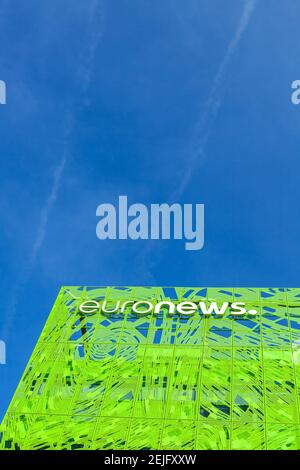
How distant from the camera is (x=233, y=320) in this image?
138 ft

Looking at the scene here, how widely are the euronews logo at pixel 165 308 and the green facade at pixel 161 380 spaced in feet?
1.13

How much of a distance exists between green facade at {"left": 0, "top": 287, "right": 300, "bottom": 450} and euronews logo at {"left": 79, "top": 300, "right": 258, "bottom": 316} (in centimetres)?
34

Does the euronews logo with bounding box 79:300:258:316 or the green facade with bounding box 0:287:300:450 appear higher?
the euronews logo with bounding box 79:300:258:316

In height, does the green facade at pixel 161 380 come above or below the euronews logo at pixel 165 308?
below

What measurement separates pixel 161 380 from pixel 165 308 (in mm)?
6919

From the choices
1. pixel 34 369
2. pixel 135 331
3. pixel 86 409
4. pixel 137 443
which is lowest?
pixel 137 443

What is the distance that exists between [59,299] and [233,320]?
11.7m

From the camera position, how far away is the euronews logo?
141ft

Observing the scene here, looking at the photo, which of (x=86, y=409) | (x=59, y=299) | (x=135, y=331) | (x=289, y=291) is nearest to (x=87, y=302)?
(x=59, y=299)

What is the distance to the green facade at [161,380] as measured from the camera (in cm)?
3331

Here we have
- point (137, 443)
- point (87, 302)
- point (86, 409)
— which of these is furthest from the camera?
point (87, 302)

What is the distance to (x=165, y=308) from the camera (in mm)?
43812

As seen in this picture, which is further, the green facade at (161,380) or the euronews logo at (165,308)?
the euronews logo at (165,308)

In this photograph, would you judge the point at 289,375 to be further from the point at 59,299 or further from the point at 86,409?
the point at 59,299
